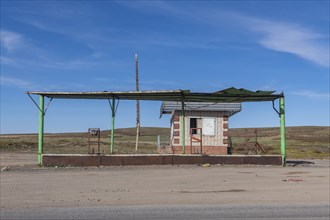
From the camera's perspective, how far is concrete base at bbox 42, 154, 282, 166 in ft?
77.0

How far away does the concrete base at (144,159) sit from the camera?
2348 centimetres

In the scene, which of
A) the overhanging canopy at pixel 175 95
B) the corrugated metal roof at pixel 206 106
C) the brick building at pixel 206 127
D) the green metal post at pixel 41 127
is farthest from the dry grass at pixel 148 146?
the green metal post at pixel 41 127

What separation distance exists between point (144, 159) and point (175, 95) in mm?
3756

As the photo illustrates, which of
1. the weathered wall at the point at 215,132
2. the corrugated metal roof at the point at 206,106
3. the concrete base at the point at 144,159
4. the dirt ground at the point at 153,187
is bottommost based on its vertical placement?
the dirt ground at the point at 153,187

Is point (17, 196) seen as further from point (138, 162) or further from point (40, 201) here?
point (138, 162)

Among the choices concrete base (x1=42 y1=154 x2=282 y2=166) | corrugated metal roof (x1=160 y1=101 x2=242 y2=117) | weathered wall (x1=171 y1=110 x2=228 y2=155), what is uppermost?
corrugated metal roof (x1=160 y1=101 x2=242 y2=117)

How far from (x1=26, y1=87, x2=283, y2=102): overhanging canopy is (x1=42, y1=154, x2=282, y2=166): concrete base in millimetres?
3106

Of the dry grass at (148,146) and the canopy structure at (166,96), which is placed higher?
the canopy structure at (166,96)

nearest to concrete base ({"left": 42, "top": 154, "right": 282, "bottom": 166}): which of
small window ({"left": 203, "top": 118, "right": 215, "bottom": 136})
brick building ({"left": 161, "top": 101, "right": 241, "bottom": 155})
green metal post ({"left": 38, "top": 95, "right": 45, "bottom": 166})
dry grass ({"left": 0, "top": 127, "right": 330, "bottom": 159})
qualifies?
green metal post ({"left": 38, "top": 95, "right": 45, "bottom": 166})

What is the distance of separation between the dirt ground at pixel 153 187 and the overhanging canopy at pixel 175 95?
3.99m

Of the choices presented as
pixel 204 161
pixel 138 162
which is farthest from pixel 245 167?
pixel 138 162

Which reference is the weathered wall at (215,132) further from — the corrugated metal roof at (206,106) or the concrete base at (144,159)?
the concrete base at (144,159)

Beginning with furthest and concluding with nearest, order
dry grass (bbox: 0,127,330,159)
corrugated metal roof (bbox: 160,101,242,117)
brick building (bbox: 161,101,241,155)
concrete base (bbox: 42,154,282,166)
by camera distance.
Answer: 1. dry grass (bbox: 0,127,330,159)
2. brick building (bbox: 161,101,241,155)
3. corrugated metal roof (bbox: 160,101,242,117)
4. concrete base (bbox: 42,154,282,166)

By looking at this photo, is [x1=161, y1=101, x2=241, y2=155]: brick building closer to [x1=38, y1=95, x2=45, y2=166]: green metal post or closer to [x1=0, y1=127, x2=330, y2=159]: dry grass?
[x1=0, y1=127, x2=330, y2=159]: dry grass
